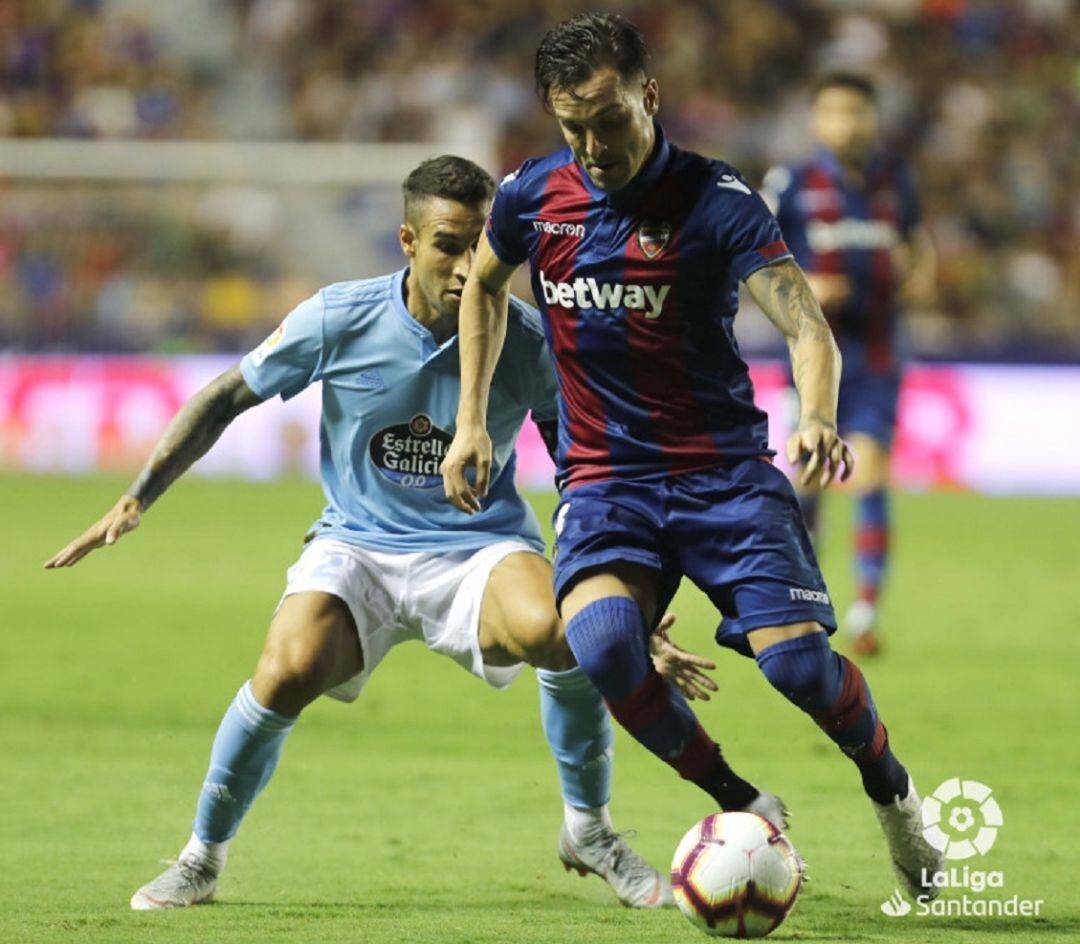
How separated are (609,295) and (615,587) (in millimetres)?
714

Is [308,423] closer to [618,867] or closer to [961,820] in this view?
[961,820]

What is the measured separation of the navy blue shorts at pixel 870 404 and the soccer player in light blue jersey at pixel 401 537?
454cm

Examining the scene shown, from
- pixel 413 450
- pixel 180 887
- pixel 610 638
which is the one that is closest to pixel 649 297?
pixel 610 638

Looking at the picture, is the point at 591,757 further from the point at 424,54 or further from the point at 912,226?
the point at 424,54

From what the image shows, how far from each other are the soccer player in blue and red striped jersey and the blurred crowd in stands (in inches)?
539

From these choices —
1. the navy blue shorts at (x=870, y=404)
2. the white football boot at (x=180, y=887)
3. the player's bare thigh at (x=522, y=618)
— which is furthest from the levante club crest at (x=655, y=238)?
the navy blue shorts at (x=870, y=404)

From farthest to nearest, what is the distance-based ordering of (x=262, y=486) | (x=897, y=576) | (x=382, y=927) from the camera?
1. (x=262, y=486)
2. (x=897, y=576)
3. (x=382, y=927)

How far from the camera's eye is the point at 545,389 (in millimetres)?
5664

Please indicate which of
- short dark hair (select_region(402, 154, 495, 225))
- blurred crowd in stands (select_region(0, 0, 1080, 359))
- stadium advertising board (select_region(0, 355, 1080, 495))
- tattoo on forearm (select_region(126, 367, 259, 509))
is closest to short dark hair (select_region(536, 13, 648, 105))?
short dark hair (select_region(402, 154, 495, 225))

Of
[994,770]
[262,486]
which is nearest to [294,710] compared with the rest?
[994,770]

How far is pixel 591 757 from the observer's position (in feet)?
17.7

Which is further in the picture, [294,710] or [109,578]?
[109,578]

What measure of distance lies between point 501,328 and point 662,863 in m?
Answer: 1.59

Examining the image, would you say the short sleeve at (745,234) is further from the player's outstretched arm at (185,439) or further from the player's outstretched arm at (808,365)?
the player's outstretched arm at (185,439)
